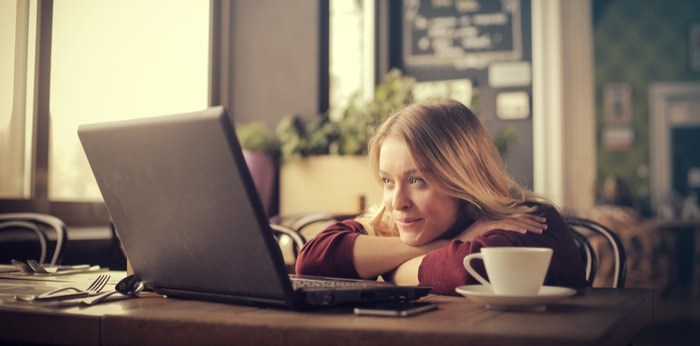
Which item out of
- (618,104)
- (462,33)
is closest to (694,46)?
(618,104)

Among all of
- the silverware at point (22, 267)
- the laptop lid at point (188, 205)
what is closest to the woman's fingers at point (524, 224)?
the laptop lid at point (188, 205)

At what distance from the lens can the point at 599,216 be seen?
18.6ft

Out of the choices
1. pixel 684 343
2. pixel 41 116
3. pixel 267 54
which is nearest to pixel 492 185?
pixel 41 116

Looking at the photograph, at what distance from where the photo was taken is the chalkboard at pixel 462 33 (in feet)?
17.1

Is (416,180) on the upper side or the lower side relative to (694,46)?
lower

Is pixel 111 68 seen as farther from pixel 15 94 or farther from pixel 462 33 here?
pixel 462 33

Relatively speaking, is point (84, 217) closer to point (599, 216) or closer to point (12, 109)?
point (12, 109)

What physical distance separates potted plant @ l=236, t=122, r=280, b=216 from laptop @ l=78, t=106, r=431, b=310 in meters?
2.55

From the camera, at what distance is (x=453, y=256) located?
104cm

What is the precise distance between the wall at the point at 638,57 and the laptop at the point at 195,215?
8.11m

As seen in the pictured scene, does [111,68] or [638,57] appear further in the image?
[638,57]

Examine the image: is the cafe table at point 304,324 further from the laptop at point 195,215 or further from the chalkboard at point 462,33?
the chalkboard at point 462,33

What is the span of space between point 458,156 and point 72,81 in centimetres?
213

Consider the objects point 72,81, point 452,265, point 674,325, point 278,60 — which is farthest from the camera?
point 674,325
